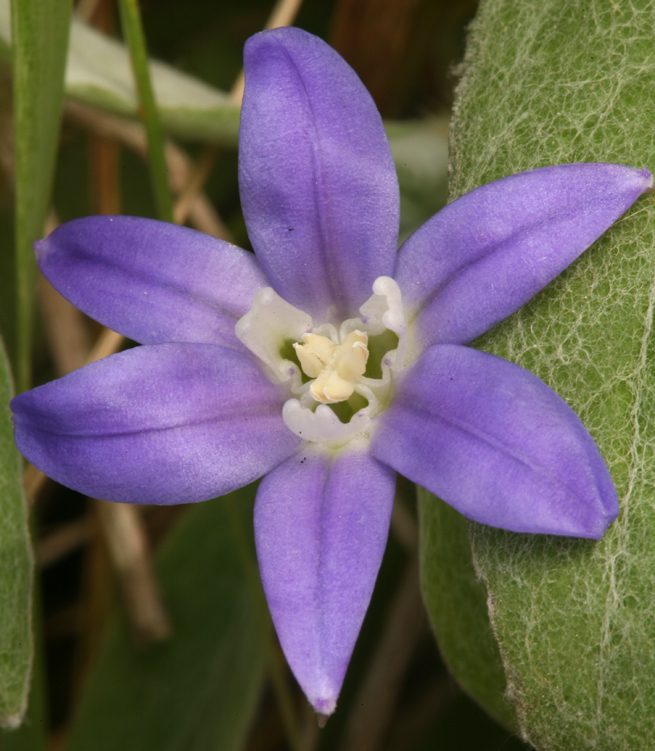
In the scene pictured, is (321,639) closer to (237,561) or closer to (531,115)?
(531,115)

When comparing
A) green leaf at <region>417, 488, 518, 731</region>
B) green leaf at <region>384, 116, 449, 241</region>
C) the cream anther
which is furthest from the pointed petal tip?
green leaf at <region>384, 116, 449, 241</region>

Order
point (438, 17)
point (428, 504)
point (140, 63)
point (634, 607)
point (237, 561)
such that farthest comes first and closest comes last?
point (438, 17) → point (237, 561) → point (140, 63) → point (428, 504) → point (634, 607)

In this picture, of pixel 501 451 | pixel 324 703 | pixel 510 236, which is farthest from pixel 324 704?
pixel 510 236

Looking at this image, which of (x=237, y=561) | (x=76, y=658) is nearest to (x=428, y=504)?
(x=237, y=561)

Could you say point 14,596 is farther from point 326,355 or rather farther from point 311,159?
point 311,159

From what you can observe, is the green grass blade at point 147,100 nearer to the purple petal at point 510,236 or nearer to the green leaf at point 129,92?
the green leaf at point 129,92

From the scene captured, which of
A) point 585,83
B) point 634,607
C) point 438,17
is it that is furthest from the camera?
point 438,17
